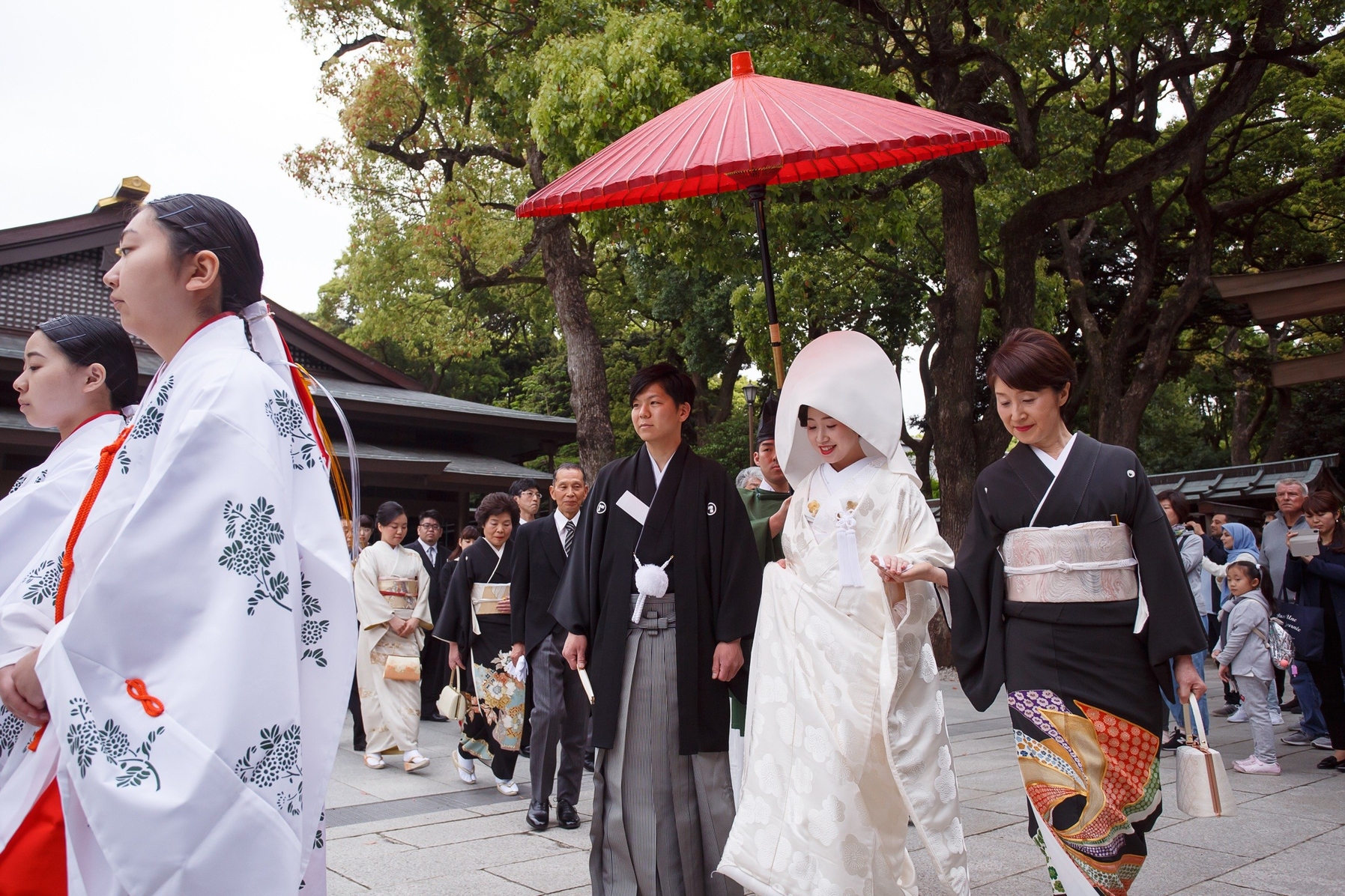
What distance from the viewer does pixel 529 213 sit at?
152 inches

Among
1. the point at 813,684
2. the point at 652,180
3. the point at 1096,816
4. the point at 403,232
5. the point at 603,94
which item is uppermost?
the point at 403,232

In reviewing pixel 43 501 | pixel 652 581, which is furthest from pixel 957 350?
pixel 43 501

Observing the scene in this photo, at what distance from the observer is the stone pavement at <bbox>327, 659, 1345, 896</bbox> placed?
4066mm

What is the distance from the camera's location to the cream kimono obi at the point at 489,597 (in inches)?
274

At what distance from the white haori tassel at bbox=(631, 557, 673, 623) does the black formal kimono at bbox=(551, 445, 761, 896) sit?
22 millimetres

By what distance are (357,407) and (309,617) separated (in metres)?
13.6

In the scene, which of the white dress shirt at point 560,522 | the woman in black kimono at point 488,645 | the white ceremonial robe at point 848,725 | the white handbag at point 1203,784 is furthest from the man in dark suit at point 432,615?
the white handbag at point 1203,784

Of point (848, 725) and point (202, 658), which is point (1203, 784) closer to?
point (848, 725)

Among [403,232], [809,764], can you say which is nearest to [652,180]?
[809,764]

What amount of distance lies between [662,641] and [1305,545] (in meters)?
5.27

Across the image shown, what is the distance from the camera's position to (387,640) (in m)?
7.63

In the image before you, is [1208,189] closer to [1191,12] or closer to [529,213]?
[1191,12]

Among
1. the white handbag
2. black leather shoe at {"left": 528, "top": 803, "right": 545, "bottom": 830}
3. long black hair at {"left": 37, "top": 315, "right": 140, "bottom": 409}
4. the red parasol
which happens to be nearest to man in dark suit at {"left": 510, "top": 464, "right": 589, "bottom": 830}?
black leather shoe at {"left": 528, "top": 803, "right": 545, "bottom": 830}

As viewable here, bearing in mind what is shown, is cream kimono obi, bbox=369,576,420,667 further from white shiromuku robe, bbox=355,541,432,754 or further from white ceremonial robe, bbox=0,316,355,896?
white ceremonial robe, bbox=0,316,355,896
